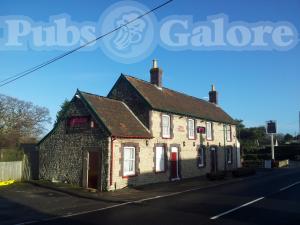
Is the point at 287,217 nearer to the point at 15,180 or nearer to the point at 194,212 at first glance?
the point at 194,212

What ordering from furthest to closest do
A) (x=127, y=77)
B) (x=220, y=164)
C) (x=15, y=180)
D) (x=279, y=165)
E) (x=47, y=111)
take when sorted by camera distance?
(x=47, y=111), (x=279, y=165), (x=220, y=164), (x=127, y=77), (x=15, y=180)

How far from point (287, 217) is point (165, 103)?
18.5 metres

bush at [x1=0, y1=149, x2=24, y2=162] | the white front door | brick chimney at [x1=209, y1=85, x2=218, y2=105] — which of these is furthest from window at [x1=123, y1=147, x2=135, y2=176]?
brick chimney at [x1=209, y1=85, x2=218, y2=105]

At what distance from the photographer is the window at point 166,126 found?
28583 mm

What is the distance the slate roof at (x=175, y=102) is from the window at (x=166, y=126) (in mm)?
672

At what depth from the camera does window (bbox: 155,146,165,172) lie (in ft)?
89.6

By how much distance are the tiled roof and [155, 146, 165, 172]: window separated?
6.78 ft

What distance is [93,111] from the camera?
23.3 m

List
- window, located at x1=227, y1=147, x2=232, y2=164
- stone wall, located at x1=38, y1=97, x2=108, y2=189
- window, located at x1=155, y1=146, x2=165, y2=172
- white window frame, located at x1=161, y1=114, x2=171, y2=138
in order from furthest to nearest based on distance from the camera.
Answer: window, located at x1=227, y1=147, x2=232, y2=164
white window frame, located at x1=161, y1=114, x2=171, y2=138
window, located at x1=155, y1=146, x2=165, y2=172
stone wall, located at x1=38, y1=97, x2=108, y2=189

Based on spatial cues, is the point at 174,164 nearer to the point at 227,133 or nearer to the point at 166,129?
the point at 166,129

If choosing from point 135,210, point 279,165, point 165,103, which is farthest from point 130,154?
point 279,165

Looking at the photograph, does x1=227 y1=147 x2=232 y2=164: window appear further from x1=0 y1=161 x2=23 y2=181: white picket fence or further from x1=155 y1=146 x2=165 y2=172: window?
x1=0 y1=161 x2=23 y2=181: white picket fence

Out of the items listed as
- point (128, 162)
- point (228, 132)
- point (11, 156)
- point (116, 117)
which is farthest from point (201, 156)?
point (11, 156)

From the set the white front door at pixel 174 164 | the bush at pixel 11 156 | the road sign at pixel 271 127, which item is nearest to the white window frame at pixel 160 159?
the white front door at pixel 174 164
